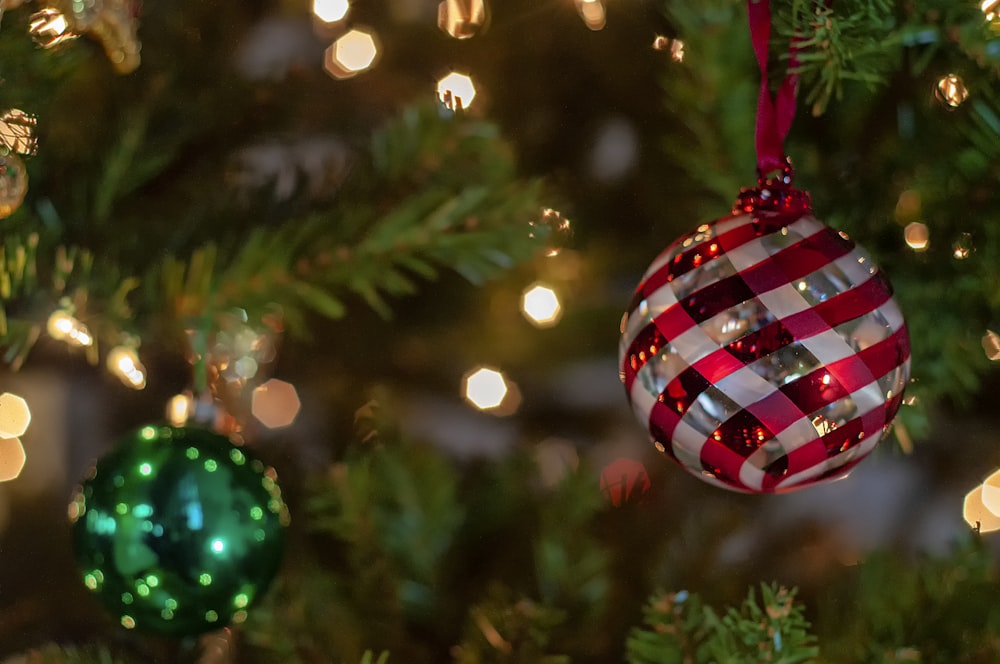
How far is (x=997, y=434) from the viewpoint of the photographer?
0.75 meters

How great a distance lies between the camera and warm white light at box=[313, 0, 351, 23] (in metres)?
0.65

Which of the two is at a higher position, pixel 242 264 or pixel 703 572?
pixel 242 264

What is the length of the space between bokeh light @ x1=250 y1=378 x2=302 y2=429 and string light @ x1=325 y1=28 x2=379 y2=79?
11.6 inches

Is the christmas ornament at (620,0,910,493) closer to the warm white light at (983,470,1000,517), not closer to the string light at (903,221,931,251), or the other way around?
the string light at (903,221,931,251)

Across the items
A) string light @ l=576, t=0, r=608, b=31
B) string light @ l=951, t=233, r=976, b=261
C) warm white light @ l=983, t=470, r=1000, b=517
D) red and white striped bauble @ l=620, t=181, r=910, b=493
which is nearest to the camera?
red and white striped bauble @ l=620, t=181, r=910, b=493

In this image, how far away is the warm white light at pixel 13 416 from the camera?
0.79 m

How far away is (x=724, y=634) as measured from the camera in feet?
1.35

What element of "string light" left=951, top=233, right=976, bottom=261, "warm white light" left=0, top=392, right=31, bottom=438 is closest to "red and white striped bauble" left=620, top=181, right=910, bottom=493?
"string light" left=951, top=233, right=976, bottom=261

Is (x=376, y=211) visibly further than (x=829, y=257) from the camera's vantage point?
Yes

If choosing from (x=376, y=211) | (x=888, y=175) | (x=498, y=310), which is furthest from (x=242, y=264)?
(x=888, y=175)

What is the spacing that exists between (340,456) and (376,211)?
0.88 feet

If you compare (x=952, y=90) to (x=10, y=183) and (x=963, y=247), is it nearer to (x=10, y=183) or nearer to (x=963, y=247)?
(x=963, y=247)

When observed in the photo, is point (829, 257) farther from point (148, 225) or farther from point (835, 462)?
point (148, 225)

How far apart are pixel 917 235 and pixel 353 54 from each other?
0.49m
